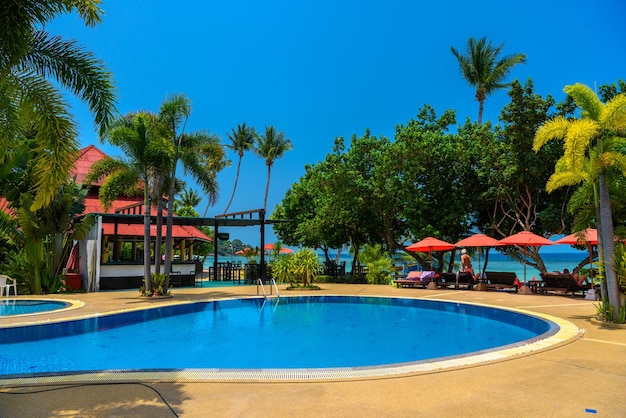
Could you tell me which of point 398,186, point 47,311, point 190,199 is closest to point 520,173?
point 398,186

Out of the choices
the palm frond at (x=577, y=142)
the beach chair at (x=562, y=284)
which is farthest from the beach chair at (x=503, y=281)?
the palm frond at (x=577, y=142)

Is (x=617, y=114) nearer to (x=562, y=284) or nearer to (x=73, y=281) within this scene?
(x=562, y=284)

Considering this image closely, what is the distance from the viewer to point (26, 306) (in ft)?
44.4

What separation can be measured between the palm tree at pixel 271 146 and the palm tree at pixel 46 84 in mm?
38839

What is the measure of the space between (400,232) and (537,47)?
49.6ft

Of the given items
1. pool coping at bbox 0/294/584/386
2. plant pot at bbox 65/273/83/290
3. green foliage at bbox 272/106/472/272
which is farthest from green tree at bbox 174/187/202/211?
pool coping at bbox 0/294/584/386

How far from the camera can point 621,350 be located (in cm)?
685

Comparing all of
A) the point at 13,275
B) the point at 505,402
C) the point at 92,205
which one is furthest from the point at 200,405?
the point at 92,205

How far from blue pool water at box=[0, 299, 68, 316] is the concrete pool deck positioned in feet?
29.0

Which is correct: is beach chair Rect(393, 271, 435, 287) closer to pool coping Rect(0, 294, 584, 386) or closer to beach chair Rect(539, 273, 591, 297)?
beach chair Rect(539, 273, 591, 297)

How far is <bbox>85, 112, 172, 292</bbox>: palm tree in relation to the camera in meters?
14.6

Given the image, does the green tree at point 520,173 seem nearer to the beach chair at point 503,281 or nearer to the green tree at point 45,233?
the beach chair at point 503,281

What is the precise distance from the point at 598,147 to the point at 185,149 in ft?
41.0

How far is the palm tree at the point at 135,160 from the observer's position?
14.6 m
